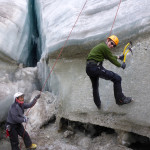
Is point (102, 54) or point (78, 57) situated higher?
point (102, 54)

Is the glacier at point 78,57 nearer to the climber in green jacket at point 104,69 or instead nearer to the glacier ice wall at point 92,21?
the glacier ice wall at point 92,21

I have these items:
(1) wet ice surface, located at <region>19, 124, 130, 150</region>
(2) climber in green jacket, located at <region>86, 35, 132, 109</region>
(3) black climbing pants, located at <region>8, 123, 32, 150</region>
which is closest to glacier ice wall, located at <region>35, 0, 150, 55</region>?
(2) climber in green jacket, located at <region>86, 35, 132, 109</region>

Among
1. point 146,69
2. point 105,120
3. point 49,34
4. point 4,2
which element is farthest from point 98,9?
point 4,2

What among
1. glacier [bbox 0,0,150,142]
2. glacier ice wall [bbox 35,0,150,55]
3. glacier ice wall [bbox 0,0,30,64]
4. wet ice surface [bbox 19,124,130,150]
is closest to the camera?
glacier [bbox 0,0,150,142]

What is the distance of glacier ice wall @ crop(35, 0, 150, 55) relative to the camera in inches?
153

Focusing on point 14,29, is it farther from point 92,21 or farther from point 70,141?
point 70,141

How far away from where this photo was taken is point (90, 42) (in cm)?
448

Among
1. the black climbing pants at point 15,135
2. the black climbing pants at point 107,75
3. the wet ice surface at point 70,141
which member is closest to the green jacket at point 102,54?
the black climbing pants at point 107,75

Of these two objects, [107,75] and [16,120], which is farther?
[16,120]

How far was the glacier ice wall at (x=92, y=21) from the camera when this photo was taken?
3.89 metres

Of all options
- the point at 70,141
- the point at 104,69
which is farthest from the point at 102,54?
the point at 70,141

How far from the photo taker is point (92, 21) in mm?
4660

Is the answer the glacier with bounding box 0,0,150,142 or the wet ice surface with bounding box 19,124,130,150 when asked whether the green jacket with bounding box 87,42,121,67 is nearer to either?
the glacier with bounding box 0,0,150,142

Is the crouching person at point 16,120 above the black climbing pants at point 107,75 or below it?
below
